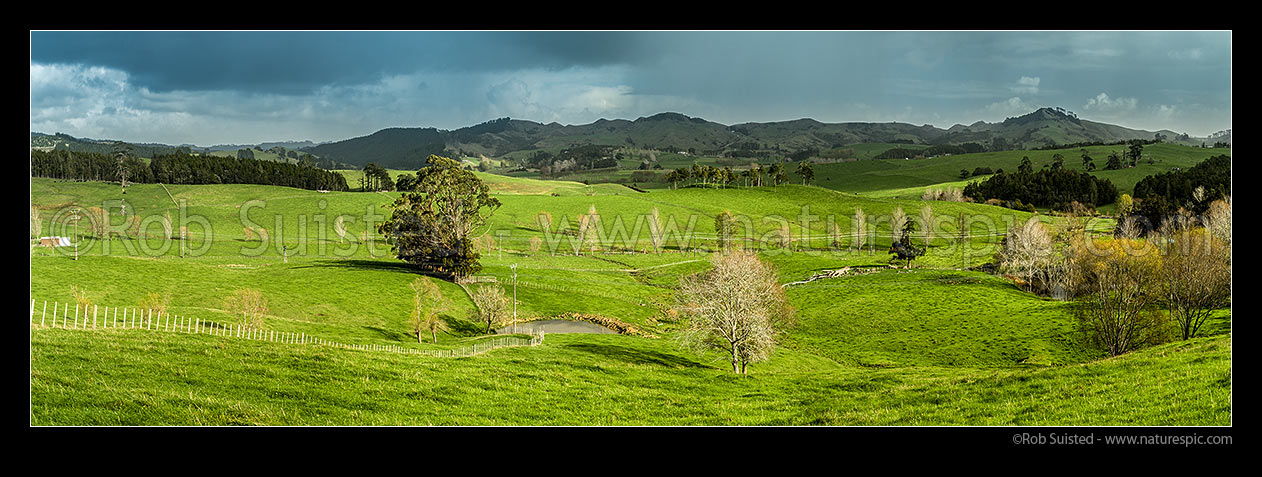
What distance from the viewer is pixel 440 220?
8100 centimetres

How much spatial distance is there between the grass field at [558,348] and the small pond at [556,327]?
119 inches

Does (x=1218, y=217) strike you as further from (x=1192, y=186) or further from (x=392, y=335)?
(x=392, y=335)

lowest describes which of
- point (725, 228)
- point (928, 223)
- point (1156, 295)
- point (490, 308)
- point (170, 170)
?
point (490, 308)

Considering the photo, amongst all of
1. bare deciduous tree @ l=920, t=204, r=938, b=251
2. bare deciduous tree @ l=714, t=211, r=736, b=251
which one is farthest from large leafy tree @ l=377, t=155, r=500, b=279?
bare deciduous tree @ l=920, t=204, r=938, b=251

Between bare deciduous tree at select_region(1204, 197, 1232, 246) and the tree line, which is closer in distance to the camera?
bare deciduous tree at select_region(1204, 197, 1232, 246)

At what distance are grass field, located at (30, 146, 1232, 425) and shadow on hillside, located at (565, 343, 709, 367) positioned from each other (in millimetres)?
366

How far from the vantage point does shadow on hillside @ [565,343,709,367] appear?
1763 inches

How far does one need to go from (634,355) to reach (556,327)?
21.2m

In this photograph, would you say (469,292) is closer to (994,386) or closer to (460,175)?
(460,175)

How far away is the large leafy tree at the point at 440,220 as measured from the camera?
79.1m

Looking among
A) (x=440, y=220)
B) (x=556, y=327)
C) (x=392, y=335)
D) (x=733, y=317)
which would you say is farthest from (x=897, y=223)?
(x=392, y=335)

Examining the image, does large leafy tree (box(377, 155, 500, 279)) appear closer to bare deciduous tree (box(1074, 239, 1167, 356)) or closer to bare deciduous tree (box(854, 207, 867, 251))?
bare deciduous tree (box(1074, 239, 1167, 356))
